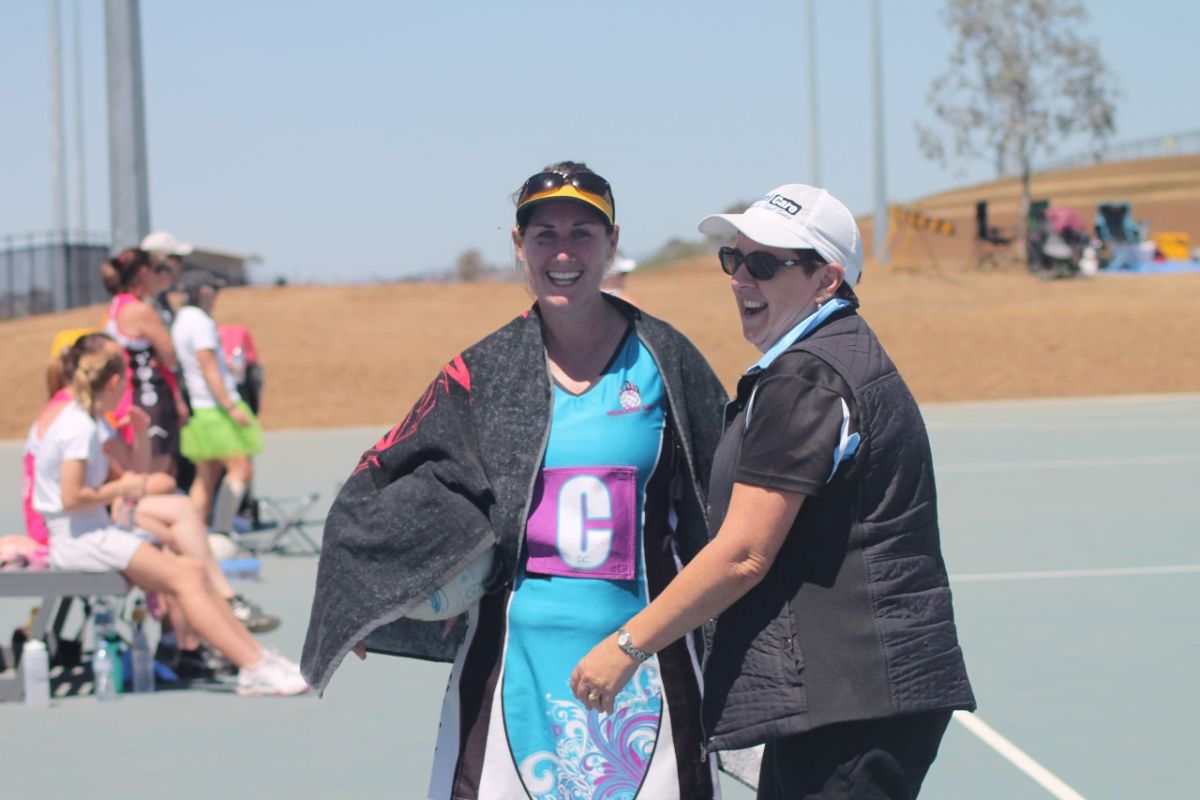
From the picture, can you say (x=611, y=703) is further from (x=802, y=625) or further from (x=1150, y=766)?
(x=1150, y=766)

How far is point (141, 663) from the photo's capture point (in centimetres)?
701

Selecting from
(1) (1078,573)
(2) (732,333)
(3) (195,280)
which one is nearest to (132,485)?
(3) (195,280)

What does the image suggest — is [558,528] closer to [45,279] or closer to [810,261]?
[810,261]

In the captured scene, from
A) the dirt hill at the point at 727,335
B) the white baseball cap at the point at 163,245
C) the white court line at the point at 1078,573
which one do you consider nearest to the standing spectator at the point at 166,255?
the white baseball cap at the point at 163,245

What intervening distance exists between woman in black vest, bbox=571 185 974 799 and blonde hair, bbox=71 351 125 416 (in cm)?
445

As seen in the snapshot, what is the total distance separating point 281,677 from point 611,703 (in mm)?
3958

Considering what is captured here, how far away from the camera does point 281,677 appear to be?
22.5ft

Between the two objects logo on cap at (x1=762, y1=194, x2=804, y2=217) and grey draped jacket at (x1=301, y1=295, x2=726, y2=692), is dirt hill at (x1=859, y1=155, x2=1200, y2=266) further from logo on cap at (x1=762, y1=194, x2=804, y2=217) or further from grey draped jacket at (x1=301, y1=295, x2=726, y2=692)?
logo on cap at (x1=762, y1=194, x2=804, y2=217)

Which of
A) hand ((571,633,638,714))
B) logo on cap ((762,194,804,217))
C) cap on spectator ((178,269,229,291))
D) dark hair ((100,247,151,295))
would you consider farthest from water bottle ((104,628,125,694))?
logo on cap ((762,194,804,217))

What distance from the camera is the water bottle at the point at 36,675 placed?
672cm

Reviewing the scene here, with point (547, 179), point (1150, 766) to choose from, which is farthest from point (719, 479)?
point (1150, 766)

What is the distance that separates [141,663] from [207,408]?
10.6 feet

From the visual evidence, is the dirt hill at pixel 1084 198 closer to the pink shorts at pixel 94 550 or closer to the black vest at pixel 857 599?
the pink shorts at pixel 94 550

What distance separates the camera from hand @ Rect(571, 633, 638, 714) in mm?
3094
